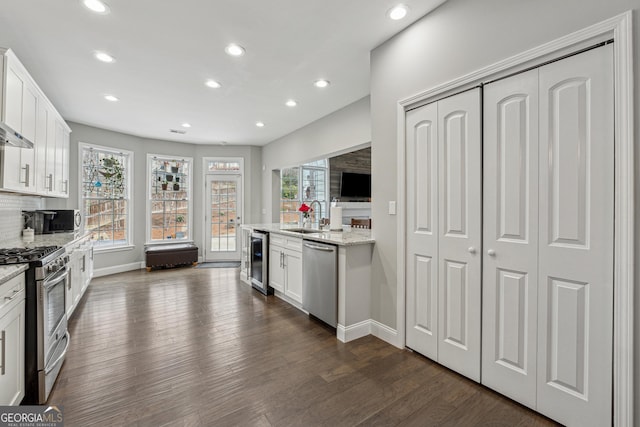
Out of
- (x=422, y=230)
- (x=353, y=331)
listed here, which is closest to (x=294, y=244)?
(x=353, y=331)

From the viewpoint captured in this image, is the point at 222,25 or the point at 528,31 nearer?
the point at 528,31

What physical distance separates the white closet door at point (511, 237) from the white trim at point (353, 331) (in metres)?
1.07

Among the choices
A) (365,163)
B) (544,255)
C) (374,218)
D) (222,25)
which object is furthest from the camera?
(365,163)

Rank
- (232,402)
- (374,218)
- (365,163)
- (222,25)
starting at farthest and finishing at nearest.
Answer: (365,163) < (374,218) < (222,25) < (232,402)

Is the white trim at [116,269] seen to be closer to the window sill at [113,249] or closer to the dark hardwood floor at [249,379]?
the window sill at [113,249]

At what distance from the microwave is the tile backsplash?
0.28m

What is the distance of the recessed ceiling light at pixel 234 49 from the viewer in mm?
2676

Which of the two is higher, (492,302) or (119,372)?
(492,302)

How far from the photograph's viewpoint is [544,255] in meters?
1.68

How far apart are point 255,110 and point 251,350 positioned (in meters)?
3.35

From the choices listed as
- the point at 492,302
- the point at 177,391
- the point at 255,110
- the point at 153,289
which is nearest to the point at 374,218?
the point at 492,302

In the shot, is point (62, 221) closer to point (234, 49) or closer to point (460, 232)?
point (234, 49)

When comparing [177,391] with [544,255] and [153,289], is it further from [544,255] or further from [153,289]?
[153,289]

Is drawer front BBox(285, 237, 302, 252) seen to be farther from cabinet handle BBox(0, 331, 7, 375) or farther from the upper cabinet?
the upper cabinet
